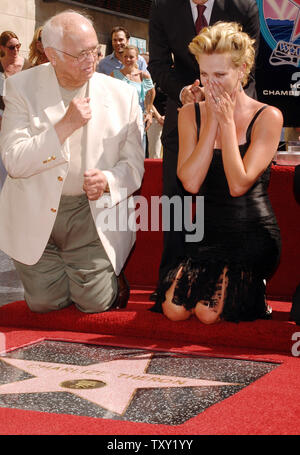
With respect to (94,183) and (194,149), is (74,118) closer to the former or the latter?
(94,183)

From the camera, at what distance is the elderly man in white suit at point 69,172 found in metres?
3.37

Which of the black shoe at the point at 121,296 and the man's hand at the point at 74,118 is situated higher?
the man's hand at the point at 74,118

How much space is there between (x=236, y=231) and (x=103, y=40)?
1029 centimetres

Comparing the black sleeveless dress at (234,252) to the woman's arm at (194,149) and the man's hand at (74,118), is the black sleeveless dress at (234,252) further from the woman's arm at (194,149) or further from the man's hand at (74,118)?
the man's hand at (74,118)

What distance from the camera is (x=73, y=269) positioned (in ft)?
12.1

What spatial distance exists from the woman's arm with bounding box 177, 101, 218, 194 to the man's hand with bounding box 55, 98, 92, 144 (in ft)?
1.52

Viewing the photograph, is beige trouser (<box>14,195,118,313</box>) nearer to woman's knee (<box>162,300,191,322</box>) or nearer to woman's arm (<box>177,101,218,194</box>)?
woman's knee (<box>162,300,191,322</box>)

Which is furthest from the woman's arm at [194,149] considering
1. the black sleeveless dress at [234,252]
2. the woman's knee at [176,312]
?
the woman's knee at [176,312]

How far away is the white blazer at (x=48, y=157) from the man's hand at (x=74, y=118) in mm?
38

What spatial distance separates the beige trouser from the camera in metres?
3.62

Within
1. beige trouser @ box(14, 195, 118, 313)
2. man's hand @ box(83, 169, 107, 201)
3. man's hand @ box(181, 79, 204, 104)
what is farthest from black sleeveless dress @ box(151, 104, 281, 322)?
man's hand @ box(83, 169, 107, 201)

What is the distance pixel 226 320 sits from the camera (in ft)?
10.8

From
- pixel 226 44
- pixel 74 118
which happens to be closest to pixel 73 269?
pixel 74 118
